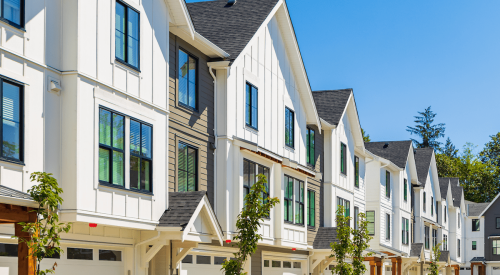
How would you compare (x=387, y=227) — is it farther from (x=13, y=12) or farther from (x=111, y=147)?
(x=13, y=12)

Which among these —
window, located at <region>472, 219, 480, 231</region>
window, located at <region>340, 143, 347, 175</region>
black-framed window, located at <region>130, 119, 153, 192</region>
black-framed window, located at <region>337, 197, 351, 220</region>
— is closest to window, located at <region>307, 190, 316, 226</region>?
black-framed window, located at <region>337, 197, 351, 220</region>

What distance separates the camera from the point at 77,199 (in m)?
13.2

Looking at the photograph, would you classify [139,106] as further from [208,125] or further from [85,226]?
[208,125]

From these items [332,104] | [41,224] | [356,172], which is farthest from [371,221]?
[41,224]

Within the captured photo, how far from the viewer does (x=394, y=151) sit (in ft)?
154

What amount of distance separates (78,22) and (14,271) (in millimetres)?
5183

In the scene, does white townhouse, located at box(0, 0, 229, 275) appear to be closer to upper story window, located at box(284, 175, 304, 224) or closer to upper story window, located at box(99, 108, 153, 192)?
upper story window, located at box(99, 108, 153, 192)

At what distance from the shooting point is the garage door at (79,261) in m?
12.9

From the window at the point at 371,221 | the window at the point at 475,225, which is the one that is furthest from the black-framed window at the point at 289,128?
the window at the point at 475,225

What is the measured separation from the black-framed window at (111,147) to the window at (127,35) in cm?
143

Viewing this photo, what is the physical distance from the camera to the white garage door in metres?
25.3

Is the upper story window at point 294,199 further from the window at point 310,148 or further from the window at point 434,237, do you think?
the window at point 434,237

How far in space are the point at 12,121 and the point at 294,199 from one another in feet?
49.4

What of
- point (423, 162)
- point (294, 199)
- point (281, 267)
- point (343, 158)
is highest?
point (423, 162)
